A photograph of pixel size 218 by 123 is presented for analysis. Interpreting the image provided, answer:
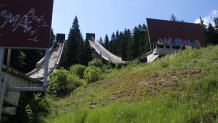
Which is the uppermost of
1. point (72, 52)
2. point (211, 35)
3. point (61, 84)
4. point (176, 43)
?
point (211, 35)

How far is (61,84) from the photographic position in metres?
21.4

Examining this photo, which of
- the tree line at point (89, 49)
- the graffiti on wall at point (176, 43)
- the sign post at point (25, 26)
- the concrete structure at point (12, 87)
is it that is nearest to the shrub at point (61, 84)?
the concrete structure at point (12, 87)

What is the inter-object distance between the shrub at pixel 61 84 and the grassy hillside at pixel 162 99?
5.18 m

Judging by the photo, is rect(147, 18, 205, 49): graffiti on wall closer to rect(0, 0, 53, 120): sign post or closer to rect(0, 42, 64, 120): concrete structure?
rect(0, 42, 64, 120): concrete structure

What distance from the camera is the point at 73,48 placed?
62.2m

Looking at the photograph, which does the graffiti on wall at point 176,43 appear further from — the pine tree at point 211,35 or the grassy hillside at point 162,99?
the pine tree at point 211,35

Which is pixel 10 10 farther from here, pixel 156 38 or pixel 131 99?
pixel 156 38

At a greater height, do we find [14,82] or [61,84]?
[14,82]

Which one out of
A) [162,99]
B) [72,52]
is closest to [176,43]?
[162,99]

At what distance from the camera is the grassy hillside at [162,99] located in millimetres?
9742

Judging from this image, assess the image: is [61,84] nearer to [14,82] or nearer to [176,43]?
[14,82]

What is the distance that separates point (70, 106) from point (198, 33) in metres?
26.3

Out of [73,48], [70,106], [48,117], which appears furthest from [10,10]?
[73,48]

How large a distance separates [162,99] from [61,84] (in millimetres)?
10956
